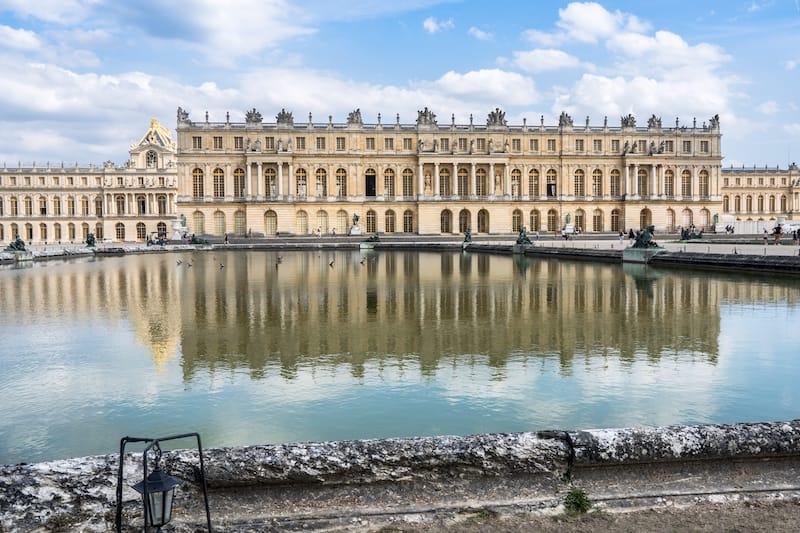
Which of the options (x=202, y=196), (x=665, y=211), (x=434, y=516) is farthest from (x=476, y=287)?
A: (x=665, y=211)

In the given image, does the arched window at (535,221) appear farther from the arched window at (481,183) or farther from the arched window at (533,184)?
the arched window at (481,183)

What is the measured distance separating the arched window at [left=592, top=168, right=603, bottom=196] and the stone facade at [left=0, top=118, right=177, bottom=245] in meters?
58.2

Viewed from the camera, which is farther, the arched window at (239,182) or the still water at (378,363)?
the arched window at (239,182)

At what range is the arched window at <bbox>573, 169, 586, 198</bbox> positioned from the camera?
75.9m

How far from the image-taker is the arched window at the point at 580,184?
75.9 m

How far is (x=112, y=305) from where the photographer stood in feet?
55.6

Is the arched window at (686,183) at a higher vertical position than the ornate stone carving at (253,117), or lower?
lower

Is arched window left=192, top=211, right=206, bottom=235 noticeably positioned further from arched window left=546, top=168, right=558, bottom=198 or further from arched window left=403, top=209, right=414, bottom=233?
arched window left=546, top=168, right=558, bottom=198

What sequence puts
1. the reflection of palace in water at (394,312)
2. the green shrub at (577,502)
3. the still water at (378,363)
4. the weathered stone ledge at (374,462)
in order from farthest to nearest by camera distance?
the reflection of palace in water at (394,312)
the still water at (378,363)
the green shrub at (577,502)
the weathered stone ledge at (374,462)

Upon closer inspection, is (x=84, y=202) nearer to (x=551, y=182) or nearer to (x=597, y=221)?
(x=551, y=182)

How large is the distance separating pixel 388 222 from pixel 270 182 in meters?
13.5

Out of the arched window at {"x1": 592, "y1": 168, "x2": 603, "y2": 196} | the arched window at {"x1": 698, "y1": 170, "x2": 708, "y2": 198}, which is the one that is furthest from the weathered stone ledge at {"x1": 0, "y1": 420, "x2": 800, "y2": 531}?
the arched window at {"x1": 698, "y1": 170, "x2": 708, "y2": 198}

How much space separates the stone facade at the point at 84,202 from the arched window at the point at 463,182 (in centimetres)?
4479

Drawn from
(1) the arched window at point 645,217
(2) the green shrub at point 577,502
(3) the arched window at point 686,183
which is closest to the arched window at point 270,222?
(1) the arched window at point 645,217
